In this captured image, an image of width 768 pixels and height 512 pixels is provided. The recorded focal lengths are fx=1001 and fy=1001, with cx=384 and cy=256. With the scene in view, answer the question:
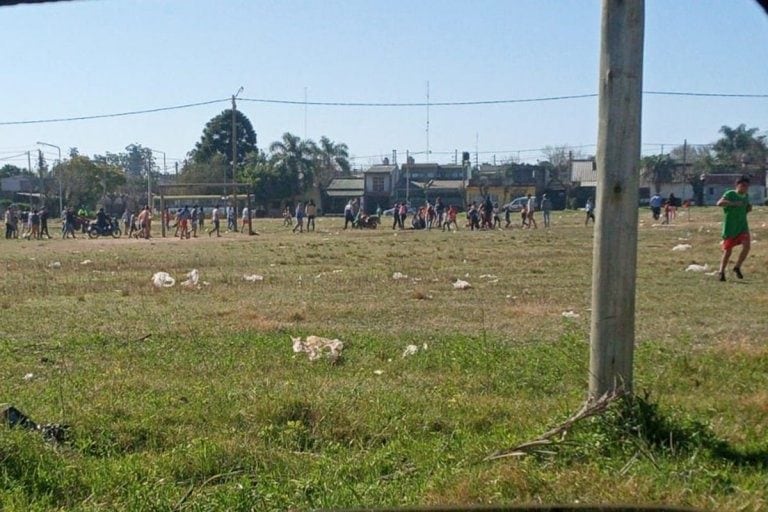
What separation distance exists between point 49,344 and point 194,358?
2.03m

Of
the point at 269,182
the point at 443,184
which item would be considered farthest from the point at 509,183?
the point at 269,182

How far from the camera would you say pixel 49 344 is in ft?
34.1

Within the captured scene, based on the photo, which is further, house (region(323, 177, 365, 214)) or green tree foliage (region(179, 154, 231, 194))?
house (region(323, 177, 365, 214))

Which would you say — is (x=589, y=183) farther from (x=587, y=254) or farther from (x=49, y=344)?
(x=49, y=344)

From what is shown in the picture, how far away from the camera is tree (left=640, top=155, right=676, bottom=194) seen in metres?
93.9

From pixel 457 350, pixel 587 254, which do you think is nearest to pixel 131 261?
pixel 587 254

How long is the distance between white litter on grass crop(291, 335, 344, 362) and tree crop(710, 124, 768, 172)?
299 ft

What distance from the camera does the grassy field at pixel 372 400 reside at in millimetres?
5180

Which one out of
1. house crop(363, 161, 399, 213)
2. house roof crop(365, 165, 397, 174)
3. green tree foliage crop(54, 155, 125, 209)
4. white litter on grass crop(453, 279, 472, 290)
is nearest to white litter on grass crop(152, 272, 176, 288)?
white litter on grass crop(453, 279, 472, 290)

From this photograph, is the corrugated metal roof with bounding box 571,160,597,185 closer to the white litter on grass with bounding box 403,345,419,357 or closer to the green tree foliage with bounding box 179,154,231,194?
the green tree foliage with bounding box 179,154,231,194

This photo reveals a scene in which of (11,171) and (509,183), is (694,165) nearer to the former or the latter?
(509,183)

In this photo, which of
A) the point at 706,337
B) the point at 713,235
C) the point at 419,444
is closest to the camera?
the point at 419,444

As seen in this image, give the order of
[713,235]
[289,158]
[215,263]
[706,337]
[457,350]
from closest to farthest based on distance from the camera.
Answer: [457,350] < [706,337] < [215,263] < [713,235] < [289,158]

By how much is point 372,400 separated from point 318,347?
2.30 m
